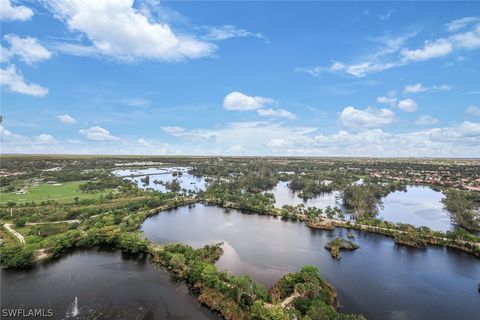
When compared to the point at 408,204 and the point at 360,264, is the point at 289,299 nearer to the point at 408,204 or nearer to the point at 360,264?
the point at 360,264

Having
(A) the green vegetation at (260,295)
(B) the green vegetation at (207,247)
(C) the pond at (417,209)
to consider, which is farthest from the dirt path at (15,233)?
(C) the pond at (417,209)

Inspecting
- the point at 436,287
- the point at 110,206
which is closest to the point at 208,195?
the point at 110,206

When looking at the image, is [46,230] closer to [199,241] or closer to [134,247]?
[134,247]

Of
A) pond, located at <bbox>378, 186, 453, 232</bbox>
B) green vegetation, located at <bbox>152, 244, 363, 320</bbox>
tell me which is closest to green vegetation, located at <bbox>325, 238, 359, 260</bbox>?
green vegetation, located at <bbox>152, 244, 363, 320</bbox>

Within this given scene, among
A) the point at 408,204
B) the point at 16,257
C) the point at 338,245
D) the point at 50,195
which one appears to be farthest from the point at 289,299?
the point at 50,195

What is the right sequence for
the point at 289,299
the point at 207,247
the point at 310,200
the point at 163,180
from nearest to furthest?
the point at 289,299, the point at 207,247, the point at 310,200, the point at 163,180
